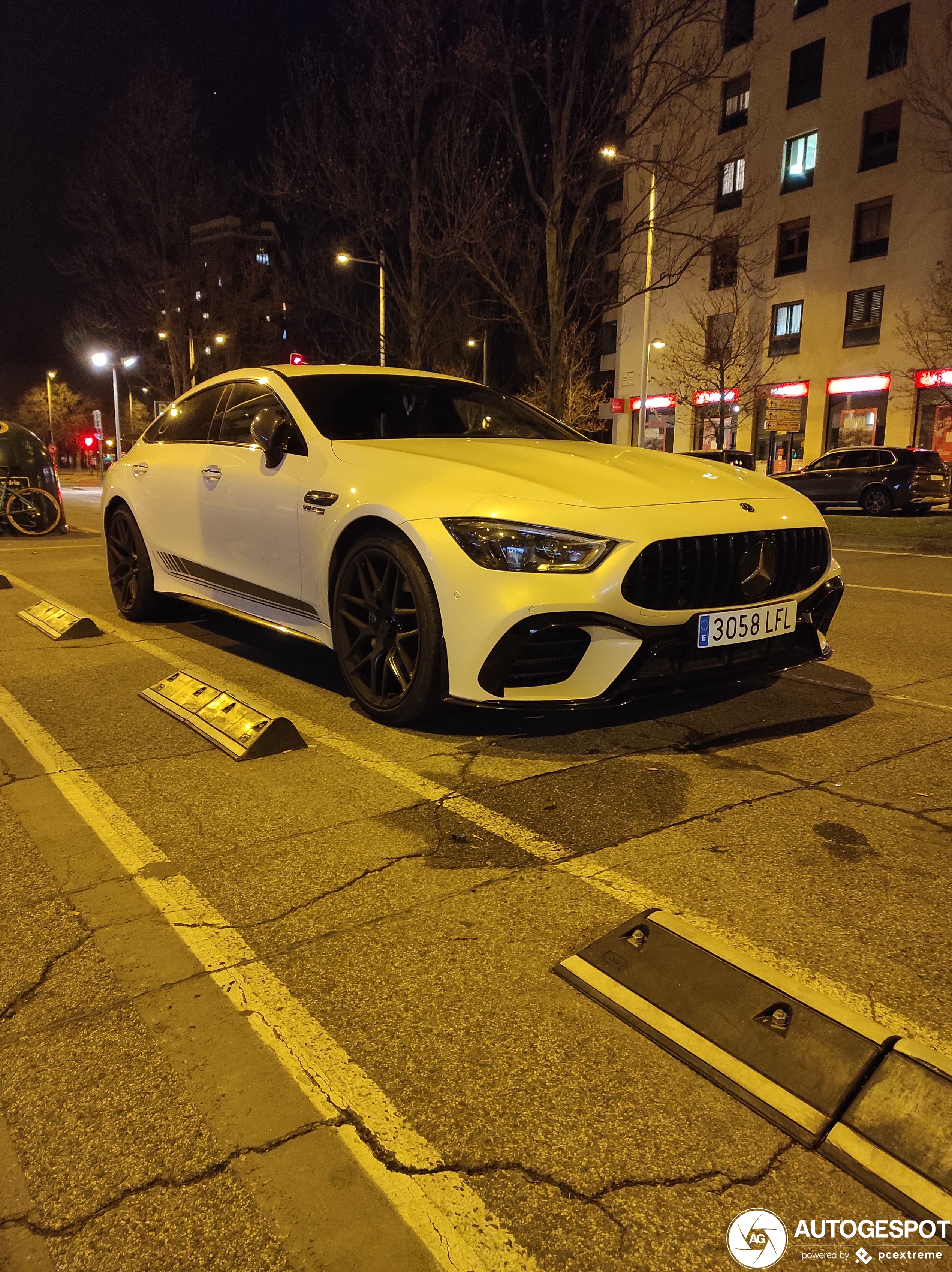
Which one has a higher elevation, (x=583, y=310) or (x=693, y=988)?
(x=583, y=310)

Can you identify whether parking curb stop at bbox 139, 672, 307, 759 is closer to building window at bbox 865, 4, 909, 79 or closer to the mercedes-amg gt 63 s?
the mercedes-amg gt 63 s

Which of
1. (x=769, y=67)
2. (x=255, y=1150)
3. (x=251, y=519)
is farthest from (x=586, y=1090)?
(x=769, y=67)

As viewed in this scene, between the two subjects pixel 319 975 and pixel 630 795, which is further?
pixel 630 795

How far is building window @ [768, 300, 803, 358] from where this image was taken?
1244 inches

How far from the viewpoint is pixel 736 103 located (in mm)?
33781

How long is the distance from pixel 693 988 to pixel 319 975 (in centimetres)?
91

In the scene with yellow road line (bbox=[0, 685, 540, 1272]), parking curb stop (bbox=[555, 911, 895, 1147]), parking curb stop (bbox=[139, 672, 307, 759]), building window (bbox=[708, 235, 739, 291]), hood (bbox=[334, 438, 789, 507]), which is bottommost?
yellow road line (bbox=[0, 685, 540, 1272])

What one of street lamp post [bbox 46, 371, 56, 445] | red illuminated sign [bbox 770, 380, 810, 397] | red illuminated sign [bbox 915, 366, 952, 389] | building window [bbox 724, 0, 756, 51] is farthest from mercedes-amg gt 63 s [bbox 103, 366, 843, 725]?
street lamp post [bbox 46, 371, 56, 445]

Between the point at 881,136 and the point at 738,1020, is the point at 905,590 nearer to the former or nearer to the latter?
the point at 738,1020

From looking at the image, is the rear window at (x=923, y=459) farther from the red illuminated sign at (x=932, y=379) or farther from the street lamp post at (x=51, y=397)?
the street lamp post at (x=51, y=397)

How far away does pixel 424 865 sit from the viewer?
2.81 meters

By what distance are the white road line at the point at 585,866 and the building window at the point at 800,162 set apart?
3241 cm

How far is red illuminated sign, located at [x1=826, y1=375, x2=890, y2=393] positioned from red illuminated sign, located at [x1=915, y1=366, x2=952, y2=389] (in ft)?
4.50

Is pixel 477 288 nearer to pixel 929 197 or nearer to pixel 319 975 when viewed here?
pixel 929 197
